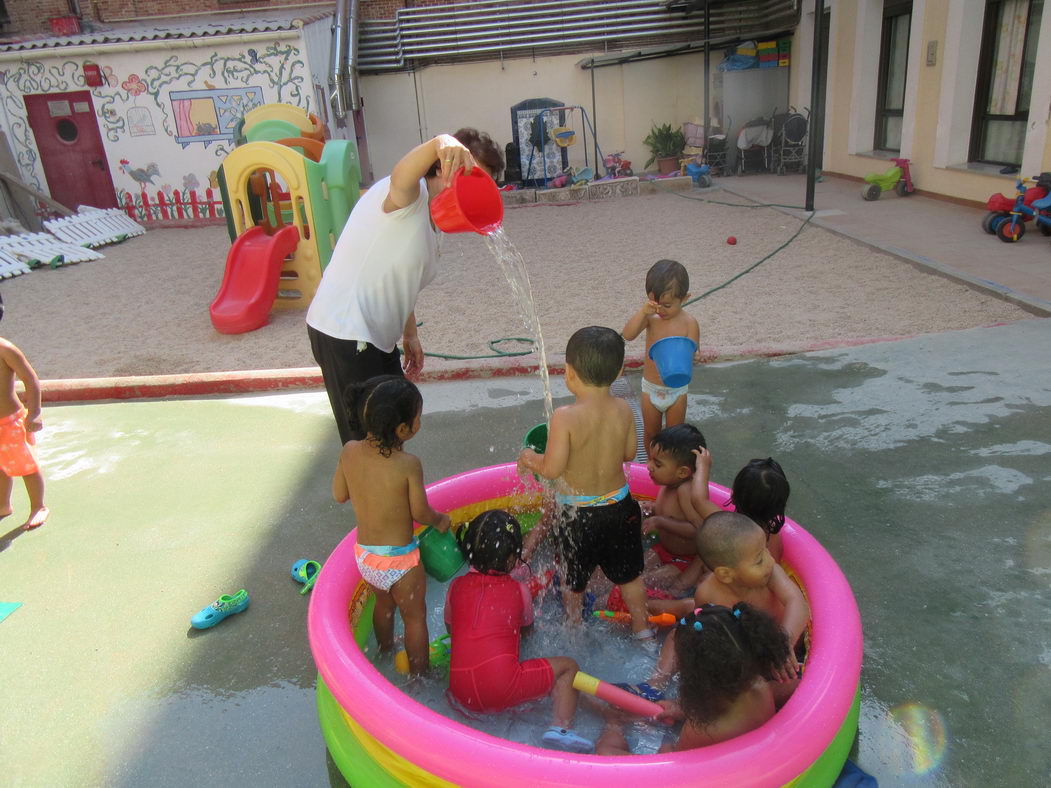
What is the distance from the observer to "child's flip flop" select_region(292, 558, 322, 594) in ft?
9.58

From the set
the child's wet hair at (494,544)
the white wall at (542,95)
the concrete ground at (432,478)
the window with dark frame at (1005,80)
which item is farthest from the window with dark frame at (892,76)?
the child's wet hair at (494,544)

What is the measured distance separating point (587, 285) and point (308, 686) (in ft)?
19.4

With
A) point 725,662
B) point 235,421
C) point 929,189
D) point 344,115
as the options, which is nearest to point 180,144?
point 344,115

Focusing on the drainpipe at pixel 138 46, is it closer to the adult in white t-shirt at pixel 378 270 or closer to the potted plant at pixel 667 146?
the potted plant at pixel 667 146

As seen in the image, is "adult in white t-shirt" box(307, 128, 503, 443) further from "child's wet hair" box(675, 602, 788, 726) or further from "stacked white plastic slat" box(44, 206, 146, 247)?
"stacked white plastic slat" box(44, 206, 146, 247)

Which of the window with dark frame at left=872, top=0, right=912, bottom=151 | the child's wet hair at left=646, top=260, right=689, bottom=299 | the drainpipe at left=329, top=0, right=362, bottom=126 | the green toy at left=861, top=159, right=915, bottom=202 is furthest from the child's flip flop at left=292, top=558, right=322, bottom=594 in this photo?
the drainpipe at left=329, top=0, right=362, bottom=126

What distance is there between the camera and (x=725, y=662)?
1.80 meters

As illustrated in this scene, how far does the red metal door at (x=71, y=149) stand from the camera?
14.8 metres

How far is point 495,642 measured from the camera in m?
2.28

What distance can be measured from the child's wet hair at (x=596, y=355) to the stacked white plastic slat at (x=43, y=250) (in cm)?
1128

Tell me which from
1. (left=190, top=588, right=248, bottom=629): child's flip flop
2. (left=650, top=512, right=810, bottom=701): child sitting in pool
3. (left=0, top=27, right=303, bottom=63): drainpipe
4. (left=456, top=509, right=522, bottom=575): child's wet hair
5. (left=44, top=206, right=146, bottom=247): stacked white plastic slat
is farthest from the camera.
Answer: (left=0, top=27, right=303, bottom=63): drainpipe

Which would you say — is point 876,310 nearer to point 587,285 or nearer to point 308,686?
point 587,285

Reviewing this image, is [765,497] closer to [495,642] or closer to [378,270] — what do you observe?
[495,642]

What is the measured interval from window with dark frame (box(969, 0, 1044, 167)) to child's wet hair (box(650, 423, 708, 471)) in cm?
921
